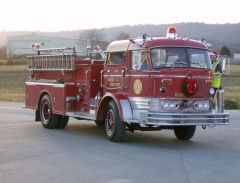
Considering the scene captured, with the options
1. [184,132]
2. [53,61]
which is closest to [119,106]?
[184,132]

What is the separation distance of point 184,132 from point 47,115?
4.53 m

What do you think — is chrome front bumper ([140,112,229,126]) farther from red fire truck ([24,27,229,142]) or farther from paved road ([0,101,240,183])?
paved road ([0,101,240,183])

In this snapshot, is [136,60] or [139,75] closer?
[139,75]

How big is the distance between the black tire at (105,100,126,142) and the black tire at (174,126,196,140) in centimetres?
164

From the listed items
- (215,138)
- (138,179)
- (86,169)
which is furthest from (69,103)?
(138,179)

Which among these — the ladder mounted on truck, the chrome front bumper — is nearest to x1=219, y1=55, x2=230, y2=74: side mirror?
the chrome front bumper

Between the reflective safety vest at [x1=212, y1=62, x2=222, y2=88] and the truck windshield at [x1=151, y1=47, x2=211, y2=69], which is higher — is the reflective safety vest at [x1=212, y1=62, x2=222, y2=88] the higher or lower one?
the lower one

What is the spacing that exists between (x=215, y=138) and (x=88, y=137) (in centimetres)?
328

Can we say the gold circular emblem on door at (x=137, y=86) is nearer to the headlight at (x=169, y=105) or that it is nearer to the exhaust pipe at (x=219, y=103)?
the headlight at (x=169, y=105)

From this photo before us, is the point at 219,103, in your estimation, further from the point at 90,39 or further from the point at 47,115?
the point at 90,39

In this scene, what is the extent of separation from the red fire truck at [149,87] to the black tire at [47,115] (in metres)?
0.97

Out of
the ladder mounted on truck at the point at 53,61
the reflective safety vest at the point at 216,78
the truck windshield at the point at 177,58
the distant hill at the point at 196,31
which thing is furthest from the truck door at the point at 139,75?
the distant hill at the point at 196,31

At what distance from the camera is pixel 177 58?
38.6 ft

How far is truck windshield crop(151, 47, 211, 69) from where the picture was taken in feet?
38.1
